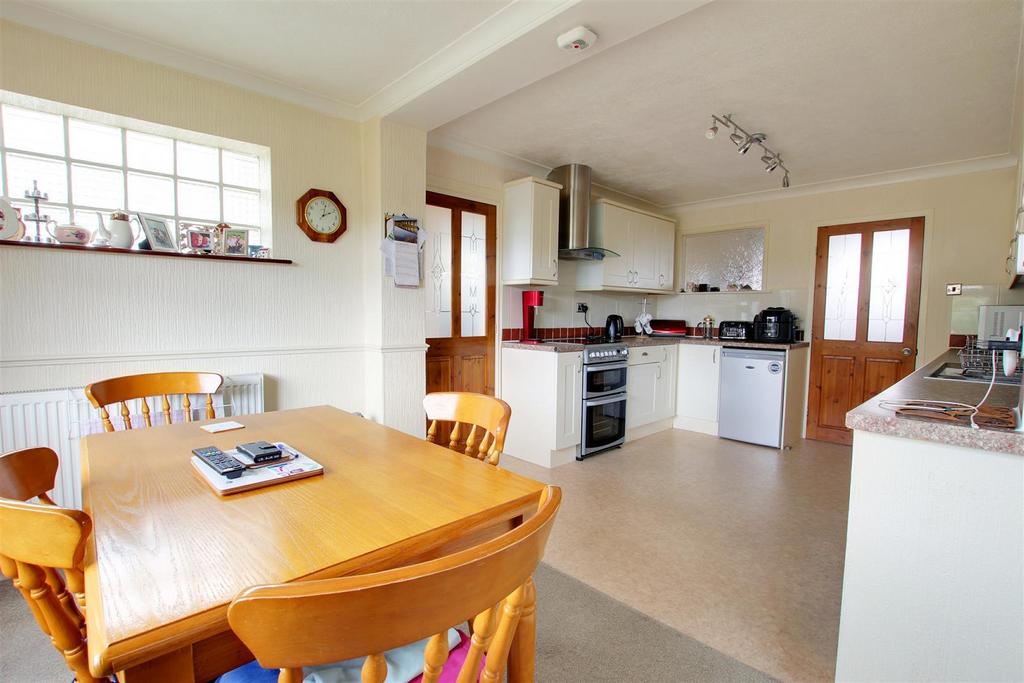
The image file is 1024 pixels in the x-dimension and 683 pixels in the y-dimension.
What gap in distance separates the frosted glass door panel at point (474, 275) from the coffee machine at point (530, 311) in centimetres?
37

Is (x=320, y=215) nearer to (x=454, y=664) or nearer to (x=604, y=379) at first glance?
(x=604, y=379)

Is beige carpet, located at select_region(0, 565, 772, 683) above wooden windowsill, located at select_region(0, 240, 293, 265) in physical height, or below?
below

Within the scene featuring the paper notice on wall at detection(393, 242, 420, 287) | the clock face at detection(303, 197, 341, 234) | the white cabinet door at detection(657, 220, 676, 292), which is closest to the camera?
the clock face at detection(303, 197, 341, 234)

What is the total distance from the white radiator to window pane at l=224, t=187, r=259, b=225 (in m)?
1.12

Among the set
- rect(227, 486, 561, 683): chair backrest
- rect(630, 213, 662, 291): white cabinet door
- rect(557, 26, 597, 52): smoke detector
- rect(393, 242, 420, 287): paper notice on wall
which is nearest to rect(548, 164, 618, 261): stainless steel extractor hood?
rect(630, 213, 662, 291): white cabinet door

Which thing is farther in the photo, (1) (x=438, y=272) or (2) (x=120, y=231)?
(1) (x=438, y=272)

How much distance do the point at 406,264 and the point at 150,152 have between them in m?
1.46

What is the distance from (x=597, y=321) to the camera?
197 inches

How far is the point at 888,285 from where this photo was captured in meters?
4.19

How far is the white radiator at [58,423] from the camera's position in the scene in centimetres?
204

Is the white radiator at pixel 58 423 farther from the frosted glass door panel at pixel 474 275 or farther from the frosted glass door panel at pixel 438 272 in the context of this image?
the frosted glass door panel at pixel 474 275

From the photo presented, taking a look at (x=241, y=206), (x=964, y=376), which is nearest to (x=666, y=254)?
(x=964, y=376)

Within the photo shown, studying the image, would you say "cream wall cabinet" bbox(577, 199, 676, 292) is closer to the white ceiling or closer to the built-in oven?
the white ceiling

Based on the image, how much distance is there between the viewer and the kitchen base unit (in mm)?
3613
